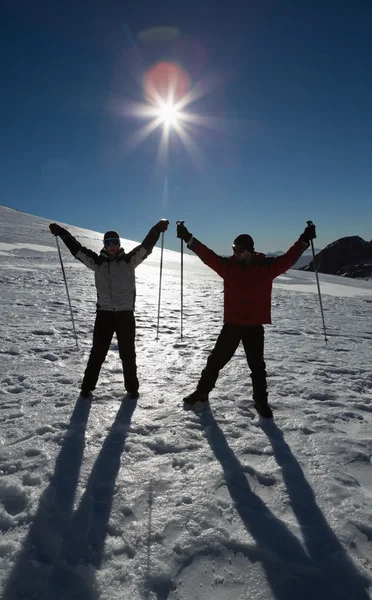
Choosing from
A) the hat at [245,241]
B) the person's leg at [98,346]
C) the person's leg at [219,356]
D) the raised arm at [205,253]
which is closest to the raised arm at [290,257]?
the hat at [245,241]

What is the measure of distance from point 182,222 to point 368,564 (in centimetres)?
461

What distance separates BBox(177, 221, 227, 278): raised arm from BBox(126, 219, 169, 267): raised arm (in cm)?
40

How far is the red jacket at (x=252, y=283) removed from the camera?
14.7 feet

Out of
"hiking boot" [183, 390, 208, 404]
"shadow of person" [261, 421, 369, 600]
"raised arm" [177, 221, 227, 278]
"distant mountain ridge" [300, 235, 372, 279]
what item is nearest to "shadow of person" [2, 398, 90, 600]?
"hiking boot" [183, 390, 208, 404]

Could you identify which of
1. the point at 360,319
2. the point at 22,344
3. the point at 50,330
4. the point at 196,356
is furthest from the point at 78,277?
the point at 360,319

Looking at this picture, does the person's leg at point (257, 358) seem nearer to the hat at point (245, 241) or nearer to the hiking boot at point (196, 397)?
the hiking boot at point (196, 397)

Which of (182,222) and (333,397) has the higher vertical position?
(182,222)

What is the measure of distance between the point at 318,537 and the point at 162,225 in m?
4.54

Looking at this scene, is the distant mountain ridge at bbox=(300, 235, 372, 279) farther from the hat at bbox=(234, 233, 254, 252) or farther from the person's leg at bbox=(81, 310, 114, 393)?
the person's leg at bbox=(81, 310, 114, 393)

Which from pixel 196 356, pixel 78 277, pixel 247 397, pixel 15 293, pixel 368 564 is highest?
pixel 78 277

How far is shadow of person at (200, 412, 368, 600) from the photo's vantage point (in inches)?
90.0

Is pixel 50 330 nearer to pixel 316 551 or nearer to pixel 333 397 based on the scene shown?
pixel 333 397

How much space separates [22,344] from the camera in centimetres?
733

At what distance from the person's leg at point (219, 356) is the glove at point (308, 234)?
158 centimetres
